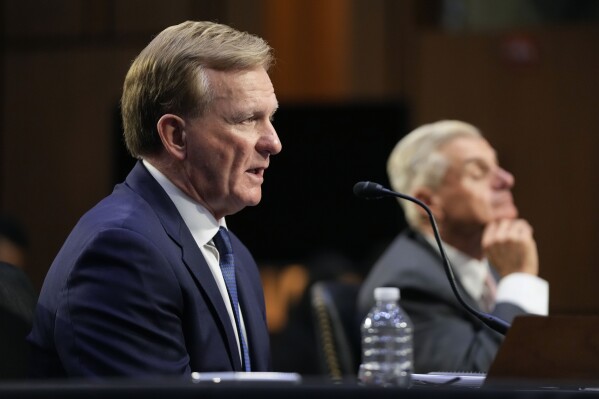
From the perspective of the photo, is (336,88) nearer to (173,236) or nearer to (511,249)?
(511,249)

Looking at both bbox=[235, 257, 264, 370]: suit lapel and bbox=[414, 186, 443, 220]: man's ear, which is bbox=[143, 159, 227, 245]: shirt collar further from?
bbox=[414, 186, 443, 220]: man's ear

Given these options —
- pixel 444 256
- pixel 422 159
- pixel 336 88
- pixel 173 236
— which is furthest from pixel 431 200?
pixel 336 88

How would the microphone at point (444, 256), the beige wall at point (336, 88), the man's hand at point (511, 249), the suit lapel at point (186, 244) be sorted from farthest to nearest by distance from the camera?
the beige wall at point (336, 88) → the man's hand at point (511, 249) → the microphone at point (444, 256) → the suit lapel at point (186, 244)

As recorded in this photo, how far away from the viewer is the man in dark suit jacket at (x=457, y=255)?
10.7 ft

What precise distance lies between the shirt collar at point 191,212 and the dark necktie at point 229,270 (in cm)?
6

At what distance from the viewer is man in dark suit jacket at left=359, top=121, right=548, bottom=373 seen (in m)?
3.27

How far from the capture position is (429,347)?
10.8 feet

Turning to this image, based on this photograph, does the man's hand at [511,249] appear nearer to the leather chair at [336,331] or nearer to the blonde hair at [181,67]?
the leather chair at [336,331]

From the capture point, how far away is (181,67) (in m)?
2.24

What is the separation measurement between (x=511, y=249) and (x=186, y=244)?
155 cm

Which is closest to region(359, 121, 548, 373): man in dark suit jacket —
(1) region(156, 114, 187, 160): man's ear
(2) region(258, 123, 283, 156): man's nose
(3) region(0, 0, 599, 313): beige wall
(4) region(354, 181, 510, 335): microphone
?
(4) region(354, 181, 510, 335): microphone

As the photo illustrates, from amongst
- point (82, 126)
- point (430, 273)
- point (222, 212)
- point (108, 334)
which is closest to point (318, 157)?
point (82, 126)

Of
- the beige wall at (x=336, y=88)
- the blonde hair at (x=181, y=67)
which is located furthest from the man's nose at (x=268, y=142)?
the beige wall at (x=336, y=88)

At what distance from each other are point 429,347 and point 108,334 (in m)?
1.52
